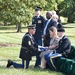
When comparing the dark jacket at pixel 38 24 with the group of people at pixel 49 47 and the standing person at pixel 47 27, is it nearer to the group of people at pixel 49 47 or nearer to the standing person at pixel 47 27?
the standing person at pixel 47 27

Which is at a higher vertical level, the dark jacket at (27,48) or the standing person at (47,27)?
the standing person at (47,27)

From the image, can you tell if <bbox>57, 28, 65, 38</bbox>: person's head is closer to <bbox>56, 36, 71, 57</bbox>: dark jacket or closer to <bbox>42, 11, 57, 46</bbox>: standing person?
<bbox>56, 36, 71, 57</bbox>: dark jacket

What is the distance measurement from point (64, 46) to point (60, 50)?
21 centimetres

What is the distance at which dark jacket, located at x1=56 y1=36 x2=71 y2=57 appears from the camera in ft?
34.5

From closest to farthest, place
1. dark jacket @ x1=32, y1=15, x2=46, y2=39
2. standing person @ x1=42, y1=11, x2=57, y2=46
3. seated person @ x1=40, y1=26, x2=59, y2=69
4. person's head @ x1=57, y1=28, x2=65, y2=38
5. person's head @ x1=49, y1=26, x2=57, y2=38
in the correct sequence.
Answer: person's head @ x1=57, y1=28, x2=65, y2=38 < person's head @ x1=49, y1=26, x2=57, y2=38 < seated person @ x1=40, y1=26, x2=59, y2=69 < standing person @ x1=42, y1=11, x2=57, y2=46 < dark jacket @ x1=32, y1=15, x2=46, y2=39

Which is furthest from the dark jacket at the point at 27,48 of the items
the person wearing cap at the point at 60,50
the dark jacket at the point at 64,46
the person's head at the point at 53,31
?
the dark jacket at the point at 64,46

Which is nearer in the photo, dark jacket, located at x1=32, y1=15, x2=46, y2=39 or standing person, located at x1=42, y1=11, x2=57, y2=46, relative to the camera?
standing person, located at x1=42, y1=11, x2=57, y2=46

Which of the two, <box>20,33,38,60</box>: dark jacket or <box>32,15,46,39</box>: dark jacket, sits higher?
<box>32,15,46,39</box>: dark jacket

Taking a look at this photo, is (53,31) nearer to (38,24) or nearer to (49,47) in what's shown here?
(49,47)

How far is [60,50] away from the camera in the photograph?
34.9 feet

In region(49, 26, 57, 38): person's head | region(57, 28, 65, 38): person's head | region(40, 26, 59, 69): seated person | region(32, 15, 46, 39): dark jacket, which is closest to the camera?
region(57, 28, 65, 38): person's head

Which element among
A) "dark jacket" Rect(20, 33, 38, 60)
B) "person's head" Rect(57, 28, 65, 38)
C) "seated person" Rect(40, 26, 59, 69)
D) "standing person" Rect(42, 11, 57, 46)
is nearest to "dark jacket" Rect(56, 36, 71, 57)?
"person's head" Rect(57, 28, 65, 38)

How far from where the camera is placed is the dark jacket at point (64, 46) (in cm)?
1052

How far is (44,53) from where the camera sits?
10844 millimetres
